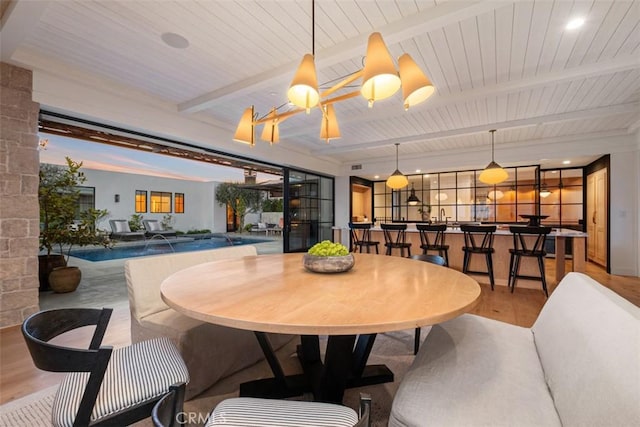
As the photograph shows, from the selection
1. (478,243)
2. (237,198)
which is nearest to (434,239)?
(478,243)

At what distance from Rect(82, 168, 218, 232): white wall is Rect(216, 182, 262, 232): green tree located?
0.37m

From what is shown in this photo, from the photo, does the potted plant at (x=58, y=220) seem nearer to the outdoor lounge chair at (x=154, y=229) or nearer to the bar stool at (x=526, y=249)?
the outdoor lounge chair at (x=154, y=229)

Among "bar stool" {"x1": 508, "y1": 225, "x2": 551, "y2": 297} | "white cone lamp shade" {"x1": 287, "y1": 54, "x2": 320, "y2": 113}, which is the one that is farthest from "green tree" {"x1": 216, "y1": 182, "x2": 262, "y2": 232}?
"white cone lamp shade" {"x1": 287, "y1": 54, "x2": 320, "y2": 113}

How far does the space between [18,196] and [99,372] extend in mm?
2905

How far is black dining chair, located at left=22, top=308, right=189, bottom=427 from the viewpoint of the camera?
0.86 metres

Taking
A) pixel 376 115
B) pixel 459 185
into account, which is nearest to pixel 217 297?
pixel 376 115

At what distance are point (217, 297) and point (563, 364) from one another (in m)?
1.38

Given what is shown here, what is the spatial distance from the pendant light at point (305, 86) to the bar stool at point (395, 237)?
357 centimetres

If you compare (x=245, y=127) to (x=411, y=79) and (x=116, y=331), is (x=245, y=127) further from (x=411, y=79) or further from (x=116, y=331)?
(x=116, y=331)

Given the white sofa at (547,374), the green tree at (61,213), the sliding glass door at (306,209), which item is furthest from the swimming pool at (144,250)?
the white sofa at (547,374)

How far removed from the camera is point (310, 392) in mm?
1691

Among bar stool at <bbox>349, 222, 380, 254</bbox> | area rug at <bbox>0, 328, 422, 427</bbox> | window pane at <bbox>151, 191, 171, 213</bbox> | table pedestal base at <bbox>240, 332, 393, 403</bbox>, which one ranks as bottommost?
area rug at <bbox>0, 328, 422, 427</bbox>

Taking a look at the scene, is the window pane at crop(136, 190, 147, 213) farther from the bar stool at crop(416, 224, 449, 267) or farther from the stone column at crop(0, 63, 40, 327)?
the bar stool at crop(416, 224, 449, 267)

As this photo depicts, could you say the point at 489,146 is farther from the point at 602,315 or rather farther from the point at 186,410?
the point at 186,410
